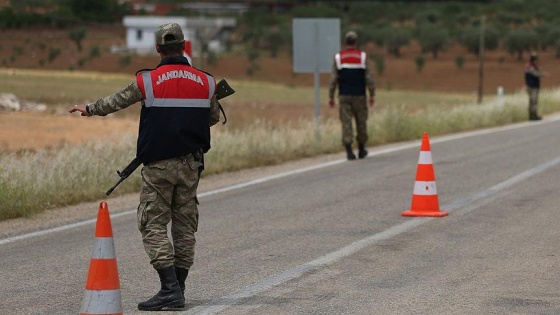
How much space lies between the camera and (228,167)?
19.3 meters

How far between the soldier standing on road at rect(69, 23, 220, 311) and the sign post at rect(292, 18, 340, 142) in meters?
15.5

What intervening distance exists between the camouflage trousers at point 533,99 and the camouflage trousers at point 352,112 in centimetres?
1401

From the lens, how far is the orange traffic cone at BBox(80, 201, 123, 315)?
284 inches

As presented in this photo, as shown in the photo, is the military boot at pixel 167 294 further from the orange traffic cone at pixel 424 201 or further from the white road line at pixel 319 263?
the orange traffic cone at pixel 424 201

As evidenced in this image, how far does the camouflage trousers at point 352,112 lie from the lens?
2075 centimetres

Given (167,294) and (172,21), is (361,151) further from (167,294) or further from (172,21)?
(172,21)

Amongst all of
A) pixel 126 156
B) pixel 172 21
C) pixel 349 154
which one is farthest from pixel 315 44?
pixel 172 21

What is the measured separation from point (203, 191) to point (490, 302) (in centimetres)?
811

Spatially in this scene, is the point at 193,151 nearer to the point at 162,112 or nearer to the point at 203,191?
the point at 162,112

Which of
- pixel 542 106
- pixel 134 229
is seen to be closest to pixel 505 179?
pixel 134 229

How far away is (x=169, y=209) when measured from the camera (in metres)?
8.41

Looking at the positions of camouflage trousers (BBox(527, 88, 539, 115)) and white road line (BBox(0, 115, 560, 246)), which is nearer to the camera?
white road line (BBox(0, 115, 560, 246))

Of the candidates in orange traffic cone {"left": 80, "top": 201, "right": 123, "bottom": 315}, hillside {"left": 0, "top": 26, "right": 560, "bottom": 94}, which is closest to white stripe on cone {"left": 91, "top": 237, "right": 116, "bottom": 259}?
orange traffic cone {"left": 80, "top": 201, "right": 123, "bottom": 315}

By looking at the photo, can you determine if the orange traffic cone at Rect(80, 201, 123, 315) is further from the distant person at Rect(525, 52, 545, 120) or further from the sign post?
the distant person at Rect(525, 52, 545, 120)
